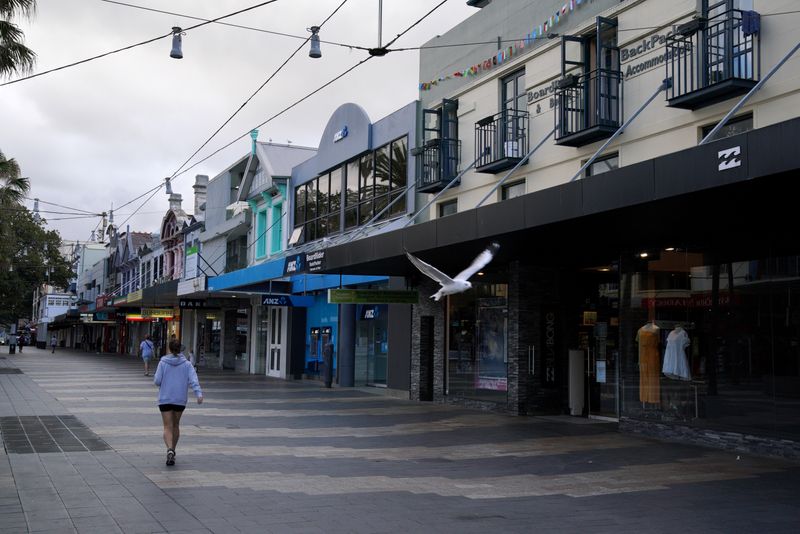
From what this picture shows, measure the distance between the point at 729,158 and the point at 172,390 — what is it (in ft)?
25.8

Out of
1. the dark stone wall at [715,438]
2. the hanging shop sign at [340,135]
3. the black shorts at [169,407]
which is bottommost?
the dark stone wall at [715,438]

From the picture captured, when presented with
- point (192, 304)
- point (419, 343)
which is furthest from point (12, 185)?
point (419, 343)

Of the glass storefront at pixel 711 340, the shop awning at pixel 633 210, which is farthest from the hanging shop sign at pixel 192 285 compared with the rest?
the glass storefront at pixel 711 340

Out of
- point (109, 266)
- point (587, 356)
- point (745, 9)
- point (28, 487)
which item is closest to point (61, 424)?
point (28, 487)

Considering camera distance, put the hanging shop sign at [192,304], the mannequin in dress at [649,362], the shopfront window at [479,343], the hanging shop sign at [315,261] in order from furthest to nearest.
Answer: the hanging shop sign at [192,304] → the hanging shop sign at [315,261] → the shopfront window at [479,343] → the mannequin in dress at [649,362]

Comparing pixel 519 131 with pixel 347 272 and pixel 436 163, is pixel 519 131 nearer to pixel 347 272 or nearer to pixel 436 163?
pixel 436 163

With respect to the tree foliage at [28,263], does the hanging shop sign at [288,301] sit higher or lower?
lower

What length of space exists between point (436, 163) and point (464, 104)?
5.70ft

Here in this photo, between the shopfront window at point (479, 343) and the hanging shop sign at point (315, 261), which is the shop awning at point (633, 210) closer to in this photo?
the shopfront window at point (479, 343)

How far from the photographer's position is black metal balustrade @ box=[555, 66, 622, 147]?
15.9 m

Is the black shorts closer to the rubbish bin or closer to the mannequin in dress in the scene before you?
the mannequin in dress

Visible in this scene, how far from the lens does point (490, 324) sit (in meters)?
19.8

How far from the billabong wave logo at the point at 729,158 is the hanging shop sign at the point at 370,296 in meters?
12.7

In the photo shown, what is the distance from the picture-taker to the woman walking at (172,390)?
10973mm
